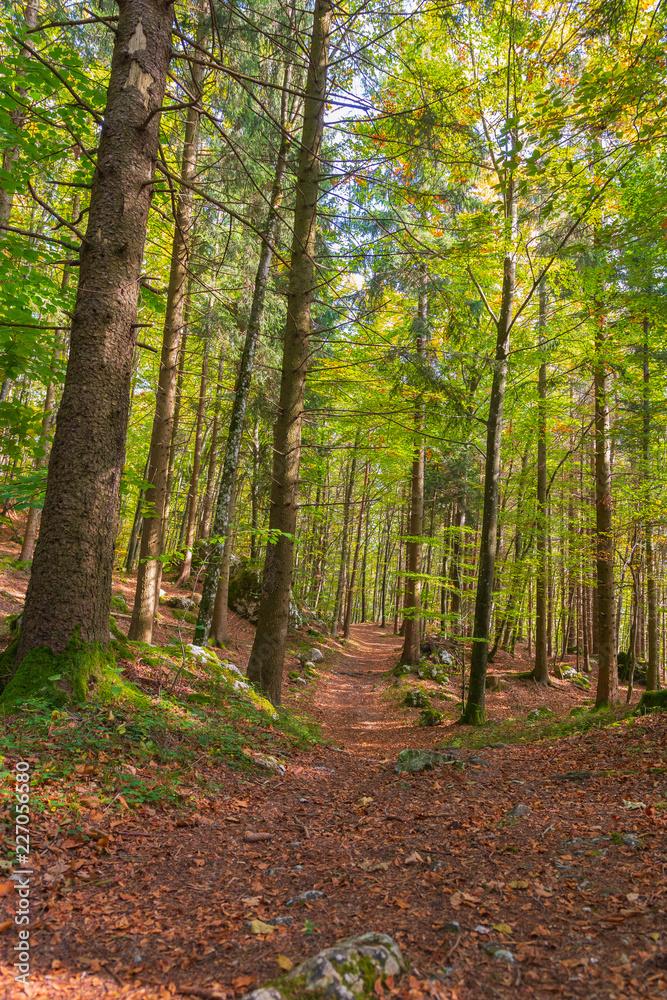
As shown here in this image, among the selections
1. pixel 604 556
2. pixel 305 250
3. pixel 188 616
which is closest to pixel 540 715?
pixel 604 556

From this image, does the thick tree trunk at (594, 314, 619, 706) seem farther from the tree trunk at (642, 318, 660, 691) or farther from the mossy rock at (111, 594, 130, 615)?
the mossy rock at (111, 594, 130, 615)

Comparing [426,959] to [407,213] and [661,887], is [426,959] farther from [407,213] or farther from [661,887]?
[407,213]

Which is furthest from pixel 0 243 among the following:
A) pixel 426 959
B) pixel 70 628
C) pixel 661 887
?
pixel 661 887

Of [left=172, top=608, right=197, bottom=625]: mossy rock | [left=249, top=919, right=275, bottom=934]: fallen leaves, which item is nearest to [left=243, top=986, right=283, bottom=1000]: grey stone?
[left=249, top=919, right=275, bottom=934]: fallen leaves

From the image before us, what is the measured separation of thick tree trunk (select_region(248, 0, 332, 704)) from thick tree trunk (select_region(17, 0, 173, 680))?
3375 mm

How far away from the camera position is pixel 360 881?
128 inches

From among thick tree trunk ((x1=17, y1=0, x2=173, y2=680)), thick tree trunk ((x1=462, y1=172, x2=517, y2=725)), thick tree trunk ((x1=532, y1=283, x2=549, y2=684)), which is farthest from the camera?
thick tree trunk ((x1=532, y1=283, x2=549, y2=684))

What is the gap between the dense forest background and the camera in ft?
14.0

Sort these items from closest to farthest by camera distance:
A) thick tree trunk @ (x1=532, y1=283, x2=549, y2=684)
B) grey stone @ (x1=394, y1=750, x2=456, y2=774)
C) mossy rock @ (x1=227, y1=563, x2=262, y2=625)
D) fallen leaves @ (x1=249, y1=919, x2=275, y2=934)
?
fallen leaves @ (x1=249, y1=919, x2=275, y2=934)
grey stone @ (x1=394, y1=750, x2=456, y2=774)
thick tree trunk @ (x1=532, y1=283, x2=549, y2=684)
mossy rock @ (x1=227, y1=563, x2=262, y2=625)

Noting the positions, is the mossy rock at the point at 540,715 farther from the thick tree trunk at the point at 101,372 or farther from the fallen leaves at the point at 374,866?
the thick tree trunk at the point at 101,372

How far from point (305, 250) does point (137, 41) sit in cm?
352

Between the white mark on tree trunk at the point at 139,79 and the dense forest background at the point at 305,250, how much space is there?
0.01 meters

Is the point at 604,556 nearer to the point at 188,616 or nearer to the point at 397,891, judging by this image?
the point at 397,891

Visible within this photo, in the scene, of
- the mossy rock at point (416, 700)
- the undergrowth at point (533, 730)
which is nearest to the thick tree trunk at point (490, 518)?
the undergrowth at point (533, 730)
